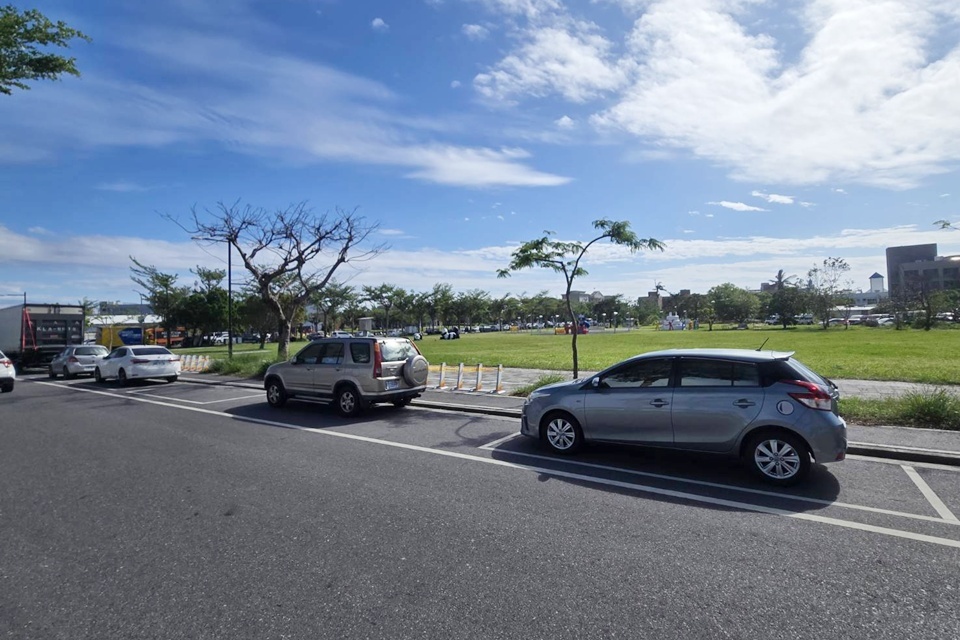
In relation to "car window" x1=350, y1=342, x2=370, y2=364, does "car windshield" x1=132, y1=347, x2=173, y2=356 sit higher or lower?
lower

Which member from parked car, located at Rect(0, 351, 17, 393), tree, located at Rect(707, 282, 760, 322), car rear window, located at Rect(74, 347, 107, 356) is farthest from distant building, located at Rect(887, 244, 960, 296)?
parked car, located at Rect(0, 351, 17, 393)

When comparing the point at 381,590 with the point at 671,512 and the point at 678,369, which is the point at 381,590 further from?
the point at 678,369

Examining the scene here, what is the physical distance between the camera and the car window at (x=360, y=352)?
11117mm

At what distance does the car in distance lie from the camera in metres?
5.89

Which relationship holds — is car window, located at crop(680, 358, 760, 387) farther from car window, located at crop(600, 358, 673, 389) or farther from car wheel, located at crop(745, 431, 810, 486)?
car wheel, located at crop(745, 431, 810, 486)

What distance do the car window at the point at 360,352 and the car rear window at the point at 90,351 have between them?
17438 mm

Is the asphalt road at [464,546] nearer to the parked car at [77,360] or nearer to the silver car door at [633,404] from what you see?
the silver car door at [633,404]

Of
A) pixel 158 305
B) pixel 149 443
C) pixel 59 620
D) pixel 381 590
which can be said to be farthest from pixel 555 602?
pixel 158 305

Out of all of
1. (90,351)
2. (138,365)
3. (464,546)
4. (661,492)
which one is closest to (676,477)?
(661,492)

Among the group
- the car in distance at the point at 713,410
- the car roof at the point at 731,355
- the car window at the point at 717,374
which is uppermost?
the car roof at the point at 731,355

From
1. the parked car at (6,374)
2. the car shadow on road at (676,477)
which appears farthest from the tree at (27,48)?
the car shadow on road at (676,477)

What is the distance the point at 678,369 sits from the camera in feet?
22.1

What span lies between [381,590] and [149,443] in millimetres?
6679

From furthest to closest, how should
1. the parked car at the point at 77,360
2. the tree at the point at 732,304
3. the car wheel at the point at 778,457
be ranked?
1. the tree at the point at 732,304
2. the parked car at the point at 77,360
3. the car wheel at the point at 778,457
